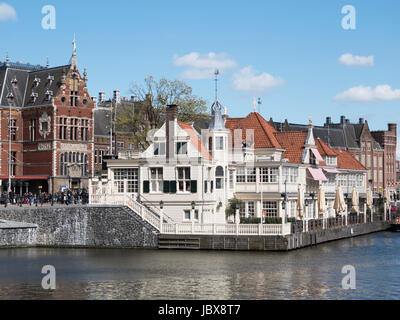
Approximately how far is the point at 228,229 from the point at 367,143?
98.8 metres

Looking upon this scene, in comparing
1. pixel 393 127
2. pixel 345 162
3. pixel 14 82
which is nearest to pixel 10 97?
pixel 14 82

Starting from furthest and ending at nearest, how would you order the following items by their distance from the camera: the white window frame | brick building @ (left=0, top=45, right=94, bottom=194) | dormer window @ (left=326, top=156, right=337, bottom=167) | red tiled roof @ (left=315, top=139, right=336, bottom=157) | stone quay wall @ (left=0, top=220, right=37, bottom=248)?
1. brick building @ (left=0, top=45, right=94, bottom=194)
2. dormer window @ (left=326, top=156, right=337, bottom=167)
3. red tiled roof @ (left=315, top=139, right=336, bottom=157)
4. the white window frame
5. stone quay wall @ (left=0, top=220, right=37, bottom=248)

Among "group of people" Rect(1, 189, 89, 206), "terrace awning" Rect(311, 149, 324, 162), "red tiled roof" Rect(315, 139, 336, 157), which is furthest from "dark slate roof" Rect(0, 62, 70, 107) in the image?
"terrace awning" Rect(311, 149, 324, 162)

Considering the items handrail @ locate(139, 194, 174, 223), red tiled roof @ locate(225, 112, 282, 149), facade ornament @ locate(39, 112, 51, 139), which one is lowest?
handrail @ locate(139, 194, 174, 223)

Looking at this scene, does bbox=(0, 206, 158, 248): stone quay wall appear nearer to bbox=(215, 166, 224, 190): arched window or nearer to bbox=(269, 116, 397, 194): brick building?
bbox=(215, 166, 224, 190): arched window

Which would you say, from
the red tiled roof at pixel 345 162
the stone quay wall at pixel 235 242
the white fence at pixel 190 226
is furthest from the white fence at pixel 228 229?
the red tiled roof at pixel 345 162

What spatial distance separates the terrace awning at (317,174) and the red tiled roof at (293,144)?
2066 millimetres

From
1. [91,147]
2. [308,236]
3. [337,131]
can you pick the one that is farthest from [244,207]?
[337,131]

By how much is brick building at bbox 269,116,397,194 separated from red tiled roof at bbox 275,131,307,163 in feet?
181

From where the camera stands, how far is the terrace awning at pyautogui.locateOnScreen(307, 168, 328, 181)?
7175cm

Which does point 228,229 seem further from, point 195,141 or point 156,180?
point 195,141

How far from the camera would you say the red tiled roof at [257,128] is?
6750cm

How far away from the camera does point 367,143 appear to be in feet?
479
